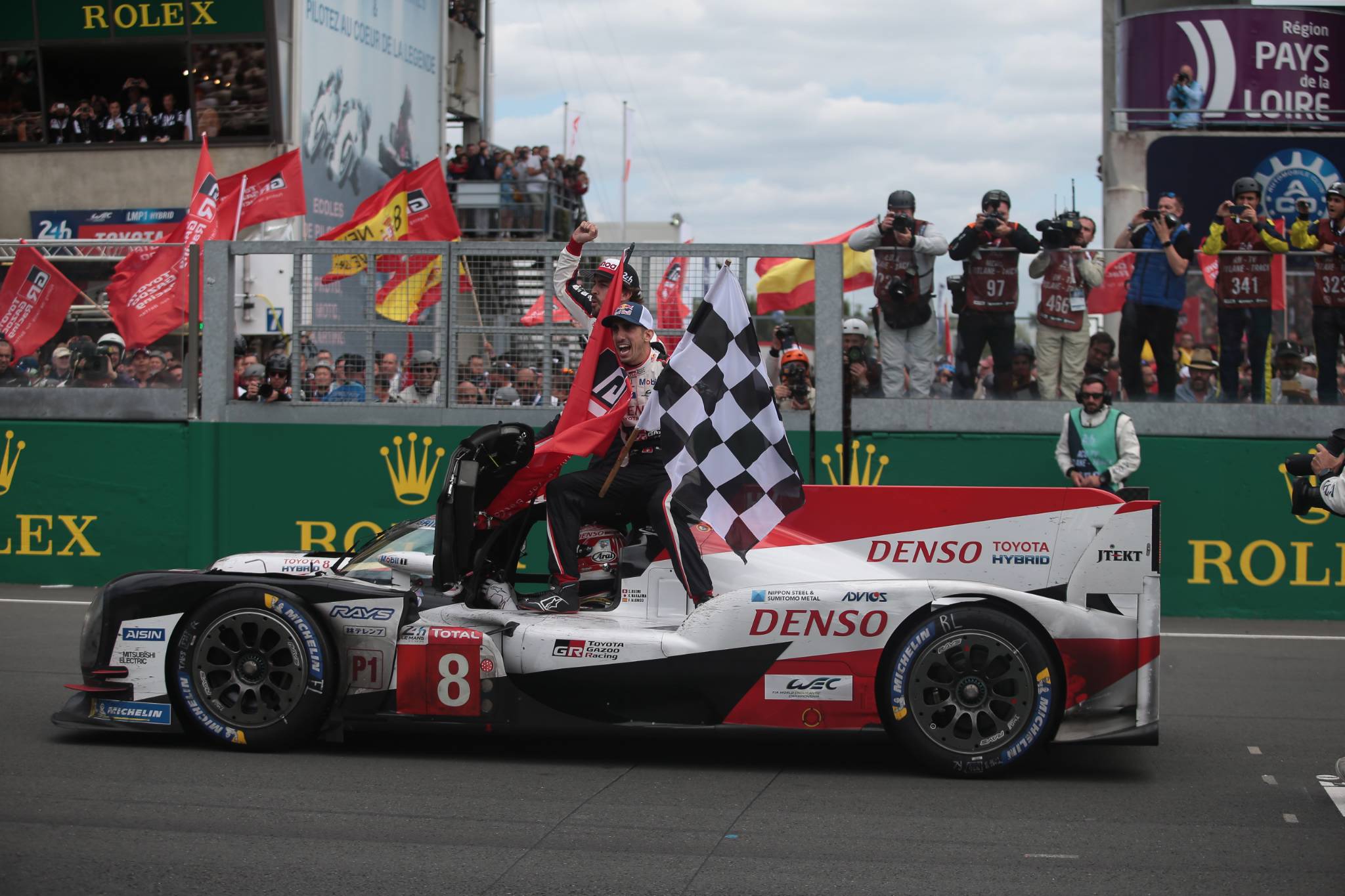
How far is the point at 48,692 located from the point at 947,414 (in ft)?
22.3

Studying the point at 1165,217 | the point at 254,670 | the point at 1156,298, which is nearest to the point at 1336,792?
the point at 254,670

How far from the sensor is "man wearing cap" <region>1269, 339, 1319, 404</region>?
1134cm

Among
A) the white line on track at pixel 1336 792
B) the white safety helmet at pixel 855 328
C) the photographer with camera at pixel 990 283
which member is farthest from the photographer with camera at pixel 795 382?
the white line on track at pixel 1336 792

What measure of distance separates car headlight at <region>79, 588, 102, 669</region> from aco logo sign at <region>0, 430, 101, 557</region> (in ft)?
20.1

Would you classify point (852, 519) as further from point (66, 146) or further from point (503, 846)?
point (66, 146)

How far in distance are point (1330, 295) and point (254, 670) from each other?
336 inches

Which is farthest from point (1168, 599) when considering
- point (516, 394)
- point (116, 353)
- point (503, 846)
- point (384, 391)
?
point (116, 353)

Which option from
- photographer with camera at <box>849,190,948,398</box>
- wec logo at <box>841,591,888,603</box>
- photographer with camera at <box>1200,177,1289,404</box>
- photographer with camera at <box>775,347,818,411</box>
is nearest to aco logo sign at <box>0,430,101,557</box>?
photographer with camera at <box>775,347,818,411</box>

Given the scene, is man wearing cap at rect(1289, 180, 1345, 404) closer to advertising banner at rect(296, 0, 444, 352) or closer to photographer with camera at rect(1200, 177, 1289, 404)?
photographer with camera at rect(1200, 177, 1289, 404)

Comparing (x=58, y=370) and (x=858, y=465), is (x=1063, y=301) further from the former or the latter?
(x=58, y=370)

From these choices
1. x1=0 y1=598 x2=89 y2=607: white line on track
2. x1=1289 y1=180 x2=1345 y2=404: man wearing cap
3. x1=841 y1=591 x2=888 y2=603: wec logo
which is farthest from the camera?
x1=0 y1=598 x2=89 y2=607: white line on track

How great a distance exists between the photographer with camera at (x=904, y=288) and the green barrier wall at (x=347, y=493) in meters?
0.53

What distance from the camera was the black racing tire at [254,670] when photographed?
6441 mm

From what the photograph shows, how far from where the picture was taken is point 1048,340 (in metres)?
11.5
